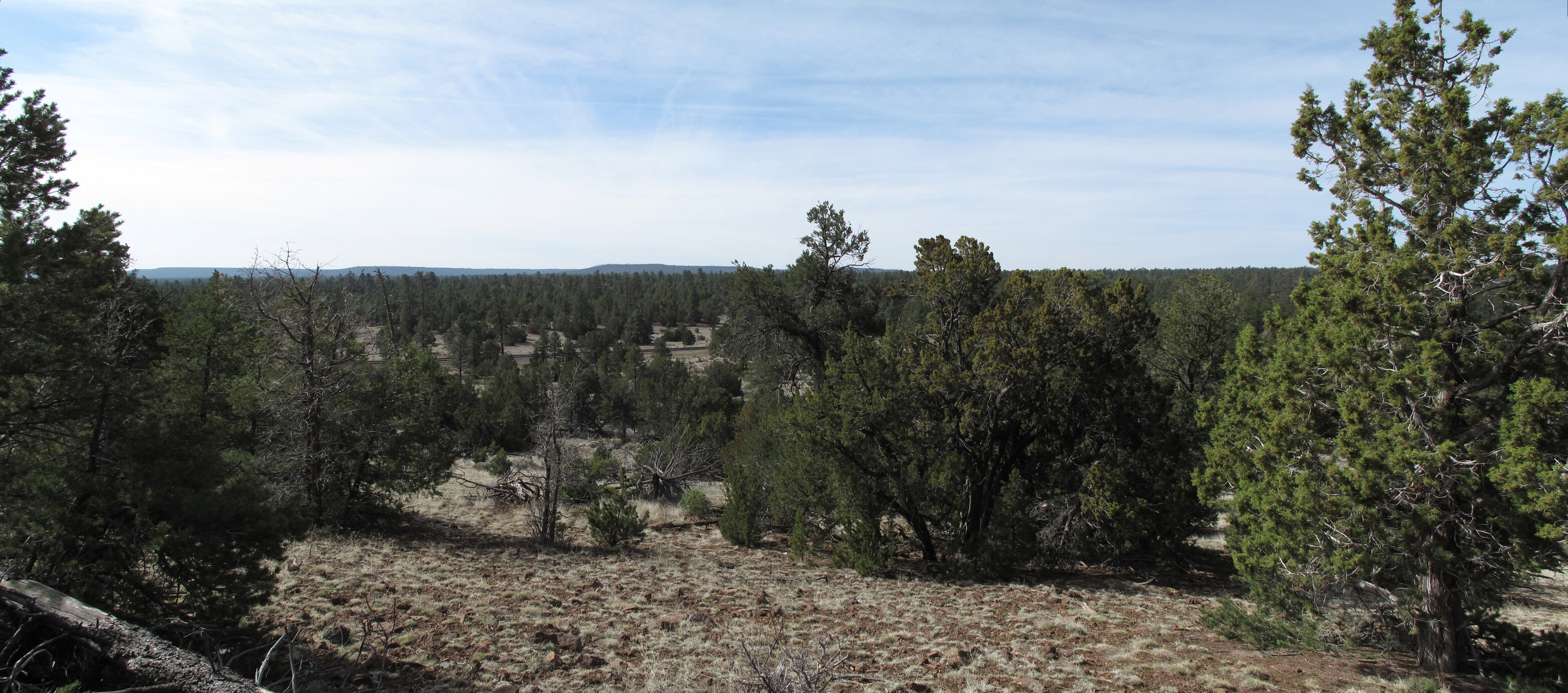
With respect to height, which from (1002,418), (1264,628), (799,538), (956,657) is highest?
(1002,418)

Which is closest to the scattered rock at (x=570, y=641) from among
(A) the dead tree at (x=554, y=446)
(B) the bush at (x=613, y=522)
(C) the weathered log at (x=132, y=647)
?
(C) the weathered log at (x=132, y=647)

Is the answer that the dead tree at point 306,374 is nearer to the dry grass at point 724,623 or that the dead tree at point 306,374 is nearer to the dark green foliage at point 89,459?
the dry grass at point 724,623

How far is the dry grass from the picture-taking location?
24.7 feet

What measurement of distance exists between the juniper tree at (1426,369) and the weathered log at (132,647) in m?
9.25

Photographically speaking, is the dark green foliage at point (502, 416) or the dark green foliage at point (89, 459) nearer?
the dark green foliage at point (89, 459)

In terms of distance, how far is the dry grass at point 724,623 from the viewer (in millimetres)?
7543

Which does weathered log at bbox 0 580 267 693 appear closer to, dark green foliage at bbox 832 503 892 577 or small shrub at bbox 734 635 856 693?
small shrub at bbox 734 635 856 693

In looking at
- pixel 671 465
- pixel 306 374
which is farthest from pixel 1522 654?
pixel 306 374

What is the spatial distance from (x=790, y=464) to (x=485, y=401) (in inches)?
939

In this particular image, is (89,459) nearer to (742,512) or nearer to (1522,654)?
(742,512)

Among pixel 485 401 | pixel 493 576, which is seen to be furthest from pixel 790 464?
pixel 485 401

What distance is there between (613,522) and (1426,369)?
12.9 meters

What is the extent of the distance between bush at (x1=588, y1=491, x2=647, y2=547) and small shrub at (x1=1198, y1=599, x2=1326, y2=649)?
10.5 meters

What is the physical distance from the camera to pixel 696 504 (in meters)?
19.4
